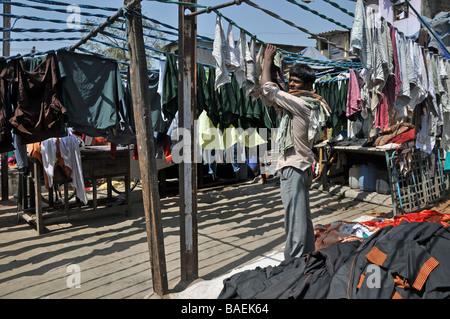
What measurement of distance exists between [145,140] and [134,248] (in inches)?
99.0

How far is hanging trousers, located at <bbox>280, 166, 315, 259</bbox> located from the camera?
11.4 feet

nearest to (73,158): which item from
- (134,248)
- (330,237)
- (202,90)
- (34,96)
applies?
(34,96)

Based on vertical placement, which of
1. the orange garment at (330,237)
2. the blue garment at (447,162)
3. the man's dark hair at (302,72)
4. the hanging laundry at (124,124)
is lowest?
the orange garment at (330,237)

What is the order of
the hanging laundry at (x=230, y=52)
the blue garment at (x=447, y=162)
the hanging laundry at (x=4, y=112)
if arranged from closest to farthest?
the hanging laundry at (x=230, y=52), the hanging laundry at (x=4, y=112), the blue garment at (x=447, y=162)

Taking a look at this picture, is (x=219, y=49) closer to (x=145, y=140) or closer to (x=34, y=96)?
(x=145, y=140)

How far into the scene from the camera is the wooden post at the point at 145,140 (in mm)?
3275

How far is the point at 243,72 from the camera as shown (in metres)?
3.83

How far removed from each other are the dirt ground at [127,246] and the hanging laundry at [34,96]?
183 centimetres

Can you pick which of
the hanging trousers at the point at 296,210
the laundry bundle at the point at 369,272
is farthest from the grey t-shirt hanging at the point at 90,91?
the laundry bundle at the point at 369,272

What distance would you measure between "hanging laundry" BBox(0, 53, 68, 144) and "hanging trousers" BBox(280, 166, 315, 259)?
3.10 m

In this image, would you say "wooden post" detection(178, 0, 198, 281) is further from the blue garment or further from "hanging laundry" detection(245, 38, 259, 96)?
the blue garment

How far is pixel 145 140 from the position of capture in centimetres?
332

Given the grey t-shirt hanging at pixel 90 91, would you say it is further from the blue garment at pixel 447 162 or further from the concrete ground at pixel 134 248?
the blue garment at pixel 447 162
